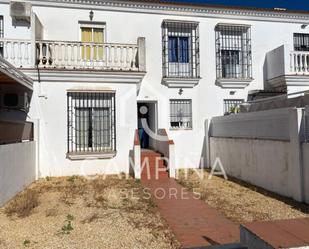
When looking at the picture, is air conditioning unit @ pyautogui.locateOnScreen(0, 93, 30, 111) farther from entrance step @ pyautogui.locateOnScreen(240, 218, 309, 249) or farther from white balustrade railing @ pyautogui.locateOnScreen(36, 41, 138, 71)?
entrance step @ pyautogui.locateOnScreen(240, 218, 309, 249)

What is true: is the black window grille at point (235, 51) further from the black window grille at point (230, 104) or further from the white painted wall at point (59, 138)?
the white painted wall at point (59, 138)

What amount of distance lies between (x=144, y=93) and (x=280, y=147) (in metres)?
6.98

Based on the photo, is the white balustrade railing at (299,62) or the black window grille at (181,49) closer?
the white balustrade railing at (299,62)

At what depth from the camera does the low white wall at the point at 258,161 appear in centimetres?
897

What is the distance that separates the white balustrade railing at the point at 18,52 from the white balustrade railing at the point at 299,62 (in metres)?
11.4

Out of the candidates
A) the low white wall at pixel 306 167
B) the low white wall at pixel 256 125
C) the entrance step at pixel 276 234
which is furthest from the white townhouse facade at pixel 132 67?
the entrance step at pixel 276 234

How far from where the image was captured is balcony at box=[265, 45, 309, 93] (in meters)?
14.4

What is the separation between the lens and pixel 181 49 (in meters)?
15.1

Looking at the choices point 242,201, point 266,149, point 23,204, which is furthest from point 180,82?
point 23,204

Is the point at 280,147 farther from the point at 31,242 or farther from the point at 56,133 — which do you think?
the point at 56,133

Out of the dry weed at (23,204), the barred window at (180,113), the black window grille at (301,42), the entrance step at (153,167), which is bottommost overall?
the dry weed at (23,204)

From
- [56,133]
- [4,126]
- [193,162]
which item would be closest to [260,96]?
[193,162]

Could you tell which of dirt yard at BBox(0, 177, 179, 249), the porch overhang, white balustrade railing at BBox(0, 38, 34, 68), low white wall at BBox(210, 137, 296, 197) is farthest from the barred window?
white balustrade railing at BBox(0, 38, 34, 68)

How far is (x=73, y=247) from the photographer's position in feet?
17.7
